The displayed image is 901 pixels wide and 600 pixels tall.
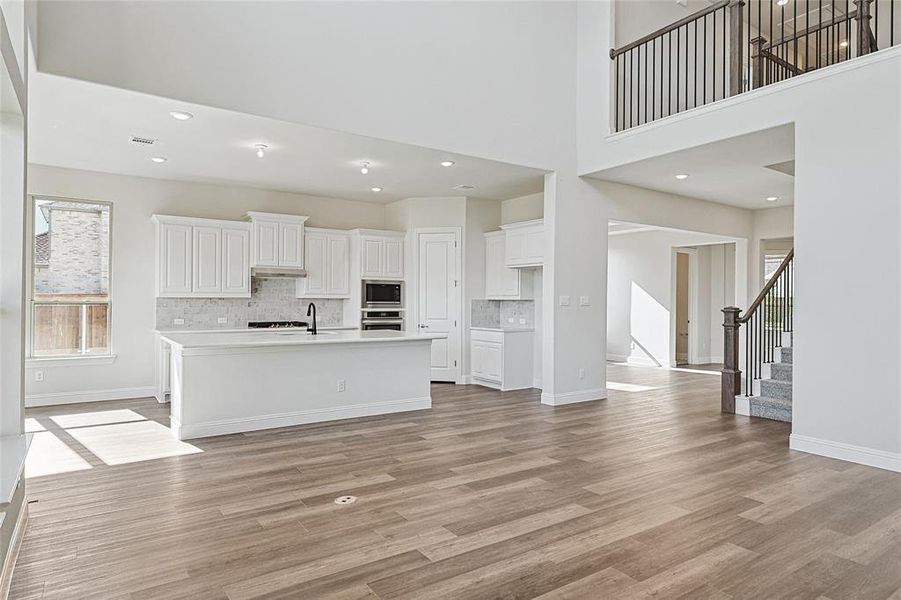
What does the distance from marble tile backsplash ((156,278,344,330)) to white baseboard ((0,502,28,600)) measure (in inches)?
176

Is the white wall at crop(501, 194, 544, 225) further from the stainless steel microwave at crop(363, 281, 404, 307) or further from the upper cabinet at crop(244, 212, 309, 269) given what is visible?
the upper cabinet at crop(244, 212, 309, 269)

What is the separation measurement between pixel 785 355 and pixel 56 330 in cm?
853

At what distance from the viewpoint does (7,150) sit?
304cm

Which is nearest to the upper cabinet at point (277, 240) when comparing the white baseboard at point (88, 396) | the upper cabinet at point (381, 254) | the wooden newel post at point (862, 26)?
the upper cabinet at point (381, 254)

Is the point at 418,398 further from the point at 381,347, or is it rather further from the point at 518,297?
the point at 518,297

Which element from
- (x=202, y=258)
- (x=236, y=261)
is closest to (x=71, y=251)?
(x=202, y=258)

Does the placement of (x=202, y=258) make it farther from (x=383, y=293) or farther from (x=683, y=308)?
(x=683, y=308)

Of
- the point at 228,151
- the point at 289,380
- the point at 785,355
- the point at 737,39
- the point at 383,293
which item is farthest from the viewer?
the point at 383,293

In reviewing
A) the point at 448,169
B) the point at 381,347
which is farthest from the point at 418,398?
the point at 448,169

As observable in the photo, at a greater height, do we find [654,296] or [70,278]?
[70,278]

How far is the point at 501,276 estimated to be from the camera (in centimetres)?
830

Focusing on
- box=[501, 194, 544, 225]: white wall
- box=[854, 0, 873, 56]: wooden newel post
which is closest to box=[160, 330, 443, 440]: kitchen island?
box=[501, 194, 544, 225]: white wall

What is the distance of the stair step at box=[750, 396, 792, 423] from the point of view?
5.73m

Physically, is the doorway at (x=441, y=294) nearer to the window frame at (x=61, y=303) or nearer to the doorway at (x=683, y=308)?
the window frame at (x=61, y=303)
